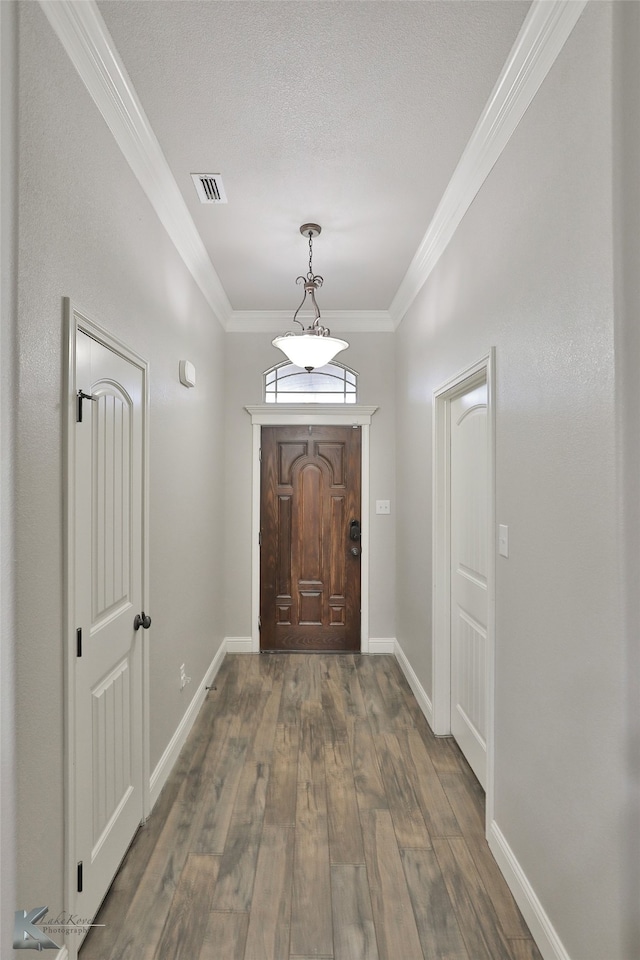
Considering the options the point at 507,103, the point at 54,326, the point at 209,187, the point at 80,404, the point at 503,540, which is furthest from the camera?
the point at 209,187

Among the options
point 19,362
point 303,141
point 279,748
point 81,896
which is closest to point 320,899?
point 81,896

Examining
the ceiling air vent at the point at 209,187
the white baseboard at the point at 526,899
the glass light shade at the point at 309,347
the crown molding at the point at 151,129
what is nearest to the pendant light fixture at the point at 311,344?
the glass light shade at the point at 309,347

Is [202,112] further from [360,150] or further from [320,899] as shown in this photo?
[320,899]

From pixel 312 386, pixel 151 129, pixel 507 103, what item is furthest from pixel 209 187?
pixel 312 386

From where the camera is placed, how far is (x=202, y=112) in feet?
6.29

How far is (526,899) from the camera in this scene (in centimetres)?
166

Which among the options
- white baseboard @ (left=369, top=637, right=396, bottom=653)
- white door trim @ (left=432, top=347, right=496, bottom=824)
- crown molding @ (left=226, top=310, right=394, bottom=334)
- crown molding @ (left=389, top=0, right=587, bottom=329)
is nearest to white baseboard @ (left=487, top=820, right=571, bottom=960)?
white door trim @ (left=432, top=347, right=496, bottom=824)

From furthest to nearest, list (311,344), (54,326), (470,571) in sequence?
(311,344) → (470,571) → (54,326)

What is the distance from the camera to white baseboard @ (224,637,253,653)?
14.3 ft

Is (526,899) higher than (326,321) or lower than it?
lower

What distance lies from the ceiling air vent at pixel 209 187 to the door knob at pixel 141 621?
1.98 meters

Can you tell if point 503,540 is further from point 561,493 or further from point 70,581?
point 70,581

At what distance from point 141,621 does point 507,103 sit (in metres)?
2.44

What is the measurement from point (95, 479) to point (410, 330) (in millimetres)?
2707
